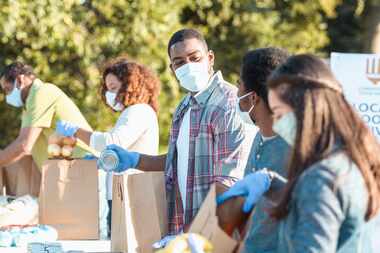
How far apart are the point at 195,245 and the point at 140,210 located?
1448 millimetres

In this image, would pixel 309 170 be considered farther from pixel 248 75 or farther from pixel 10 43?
pixel 10 43

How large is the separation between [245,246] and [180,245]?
0.85 ft

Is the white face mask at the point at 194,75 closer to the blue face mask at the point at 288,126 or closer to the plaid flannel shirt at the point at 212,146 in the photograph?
the plaid flannel shirt at the point at 212,146

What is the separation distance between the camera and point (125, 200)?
160 inches

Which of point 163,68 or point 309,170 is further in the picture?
point 163,68

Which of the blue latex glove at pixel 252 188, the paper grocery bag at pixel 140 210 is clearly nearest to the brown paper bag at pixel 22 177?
the paper grocery bag at pixel 140 210

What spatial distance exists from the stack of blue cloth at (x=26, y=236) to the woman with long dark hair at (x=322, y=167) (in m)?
2.61

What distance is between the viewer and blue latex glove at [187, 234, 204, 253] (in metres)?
2.67

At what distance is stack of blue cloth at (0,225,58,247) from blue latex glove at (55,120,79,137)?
66 cm

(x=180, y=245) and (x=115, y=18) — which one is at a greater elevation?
(x=115, y=18)

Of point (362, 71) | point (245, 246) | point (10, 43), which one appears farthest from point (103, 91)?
point (10, 43)

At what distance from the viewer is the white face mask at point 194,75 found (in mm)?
4316

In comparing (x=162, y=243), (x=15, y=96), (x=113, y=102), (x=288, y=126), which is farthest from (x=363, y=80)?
(x=288, y=126)

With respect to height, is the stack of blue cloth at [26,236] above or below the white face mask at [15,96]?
below
